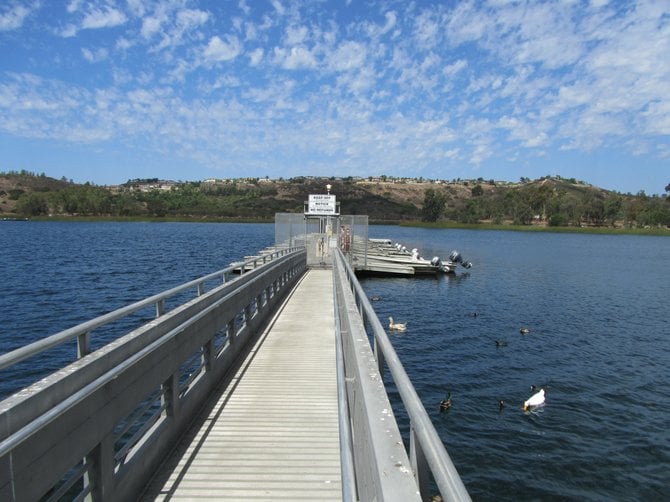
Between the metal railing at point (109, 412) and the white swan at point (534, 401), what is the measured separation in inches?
335

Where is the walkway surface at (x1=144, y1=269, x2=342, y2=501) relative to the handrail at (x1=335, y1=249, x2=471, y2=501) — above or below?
below

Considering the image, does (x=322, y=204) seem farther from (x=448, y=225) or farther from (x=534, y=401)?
(x=448, y=225)

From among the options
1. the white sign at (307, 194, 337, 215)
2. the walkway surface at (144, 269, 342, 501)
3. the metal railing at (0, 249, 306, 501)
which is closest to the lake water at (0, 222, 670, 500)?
the walkway surface at (144, 269, 342, 501)

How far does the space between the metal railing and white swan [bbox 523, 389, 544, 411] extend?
8.51 metres

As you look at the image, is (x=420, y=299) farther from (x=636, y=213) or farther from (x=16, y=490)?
(x=636, y=213)

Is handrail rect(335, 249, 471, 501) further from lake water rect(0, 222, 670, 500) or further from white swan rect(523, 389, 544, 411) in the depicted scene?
white swan rect(523, 389, 544, 411)

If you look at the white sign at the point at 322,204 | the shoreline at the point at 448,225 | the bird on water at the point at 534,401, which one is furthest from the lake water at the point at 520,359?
the shoreline at the point at 448,225

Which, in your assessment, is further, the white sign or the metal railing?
the white sign

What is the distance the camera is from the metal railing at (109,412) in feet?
10.6

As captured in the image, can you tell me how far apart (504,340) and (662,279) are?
29.6m

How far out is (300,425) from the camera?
633 centimetres

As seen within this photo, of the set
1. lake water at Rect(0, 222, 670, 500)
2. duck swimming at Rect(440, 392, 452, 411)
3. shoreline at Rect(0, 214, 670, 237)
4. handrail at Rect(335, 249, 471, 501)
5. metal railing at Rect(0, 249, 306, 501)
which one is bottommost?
lake water at Rect(0, 222, 670, 500)

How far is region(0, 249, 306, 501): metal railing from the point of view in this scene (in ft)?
10.6

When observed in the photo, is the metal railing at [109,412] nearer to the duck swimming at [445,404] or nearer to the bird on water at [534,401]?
the duck swimming at [445,404]
